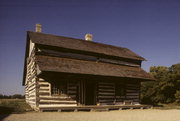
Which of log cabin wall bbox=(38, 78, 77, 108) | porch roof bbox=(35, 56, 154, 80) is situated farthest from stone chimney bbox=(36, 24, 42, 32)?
log cabin wall bbox=(38, 78, 77, 108)

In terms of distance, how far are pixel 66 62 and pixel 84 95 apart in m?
3.17

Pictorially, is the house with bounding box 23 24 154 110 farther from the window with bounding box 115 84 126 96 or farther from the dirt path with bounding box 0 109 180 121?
the dirt path with bounding box 0 109 180 121

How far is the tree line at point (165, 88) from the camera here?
24.3m

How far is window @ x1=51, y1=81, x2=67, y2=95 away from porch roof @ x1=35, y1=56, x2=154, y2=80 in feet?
4.84

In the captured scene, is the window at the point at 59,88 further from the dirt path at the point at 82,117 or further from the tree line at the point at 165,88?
the tree line at the point at 165,88

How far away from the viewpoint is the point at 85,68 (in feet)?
52.2

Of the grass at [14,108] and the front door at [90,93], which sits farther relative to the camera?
the front door at [90,93]

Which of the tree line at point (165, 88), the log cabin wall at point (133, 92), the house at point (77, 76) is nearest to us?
the house at point (77, 76)

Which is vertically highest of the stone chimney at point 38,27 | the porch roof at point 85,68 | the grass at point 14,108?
the stone chimney at point 38,27

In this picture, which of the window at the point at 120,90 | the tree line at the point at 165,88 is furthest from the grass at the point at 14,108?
the tree line at the point at 165,88

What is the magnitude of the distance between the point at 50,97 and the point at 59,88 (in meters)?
1.01

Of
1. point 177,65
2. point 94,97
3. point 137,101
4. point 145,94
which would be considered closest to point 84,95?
point 94,97

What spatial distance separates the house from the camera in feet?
47.5

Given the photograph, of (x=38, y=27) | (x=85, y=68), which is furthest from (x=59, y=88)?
(x=38, y=27)
